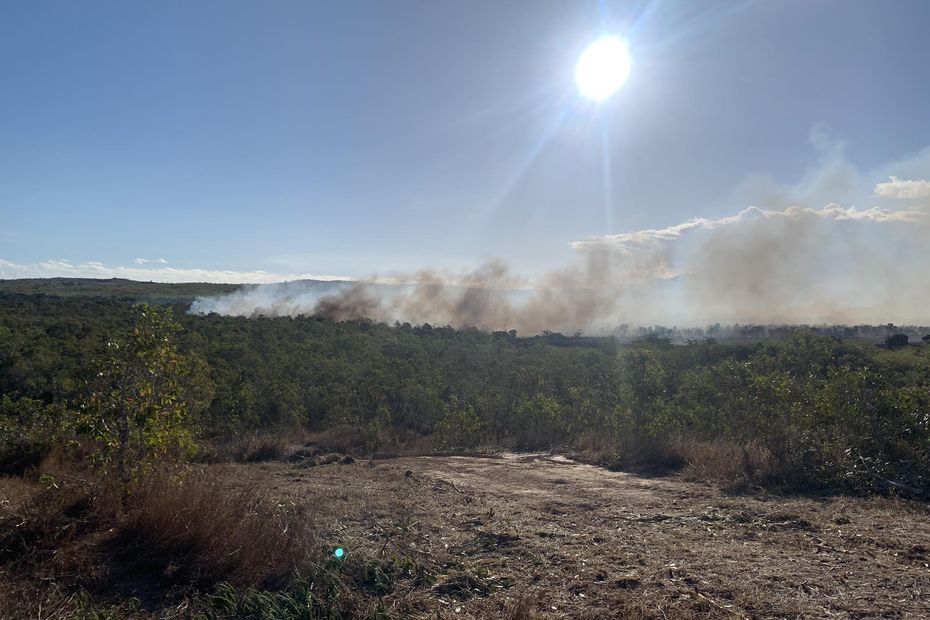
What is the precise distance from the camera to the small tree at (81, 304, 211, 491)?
6.44 meters

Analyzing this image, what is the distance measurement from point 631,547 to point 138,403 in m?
5.73

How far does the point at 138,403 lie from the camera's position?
6617mm

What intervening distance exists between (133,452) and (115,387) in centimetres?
90

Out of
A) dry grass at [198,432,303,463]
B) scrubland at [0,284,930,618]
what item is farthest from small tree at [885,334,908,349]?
dry grass at [198,432,303,463]

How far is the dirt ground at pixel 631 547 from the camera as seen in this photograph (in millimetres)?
5098

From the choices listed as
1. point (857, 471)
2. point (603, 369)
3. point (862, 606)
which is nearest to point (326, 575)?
point (862, 606)

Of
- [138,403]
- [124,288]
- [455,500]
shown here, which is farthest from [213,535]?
[124,288]

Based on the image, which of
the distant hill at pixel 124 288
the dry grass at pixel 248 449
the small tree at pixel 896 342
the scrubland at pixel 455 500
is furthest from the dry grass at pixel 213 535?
the distant hill at pixel 124 288

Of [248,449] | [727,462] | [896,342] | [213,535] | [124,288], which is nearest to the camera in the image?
[213,535]

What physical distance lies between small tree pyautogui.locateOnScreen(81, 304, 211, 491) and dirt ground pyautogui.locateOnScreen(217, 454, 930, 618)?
216cm

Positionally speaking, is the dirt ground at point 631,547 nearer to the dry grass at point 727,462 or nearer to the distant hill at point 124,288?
the dry grass at point 727,462

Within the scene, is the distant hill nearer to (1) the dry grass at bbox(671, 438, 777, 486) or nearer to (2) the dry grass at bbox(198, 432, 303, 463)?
(2) the dry grass at bbox(198, 432, 303, 463)

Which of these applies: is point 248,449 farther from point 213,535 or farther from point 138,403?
point 213,535

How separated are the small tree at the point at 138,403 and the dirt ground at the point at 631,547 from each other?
216 centimetres
